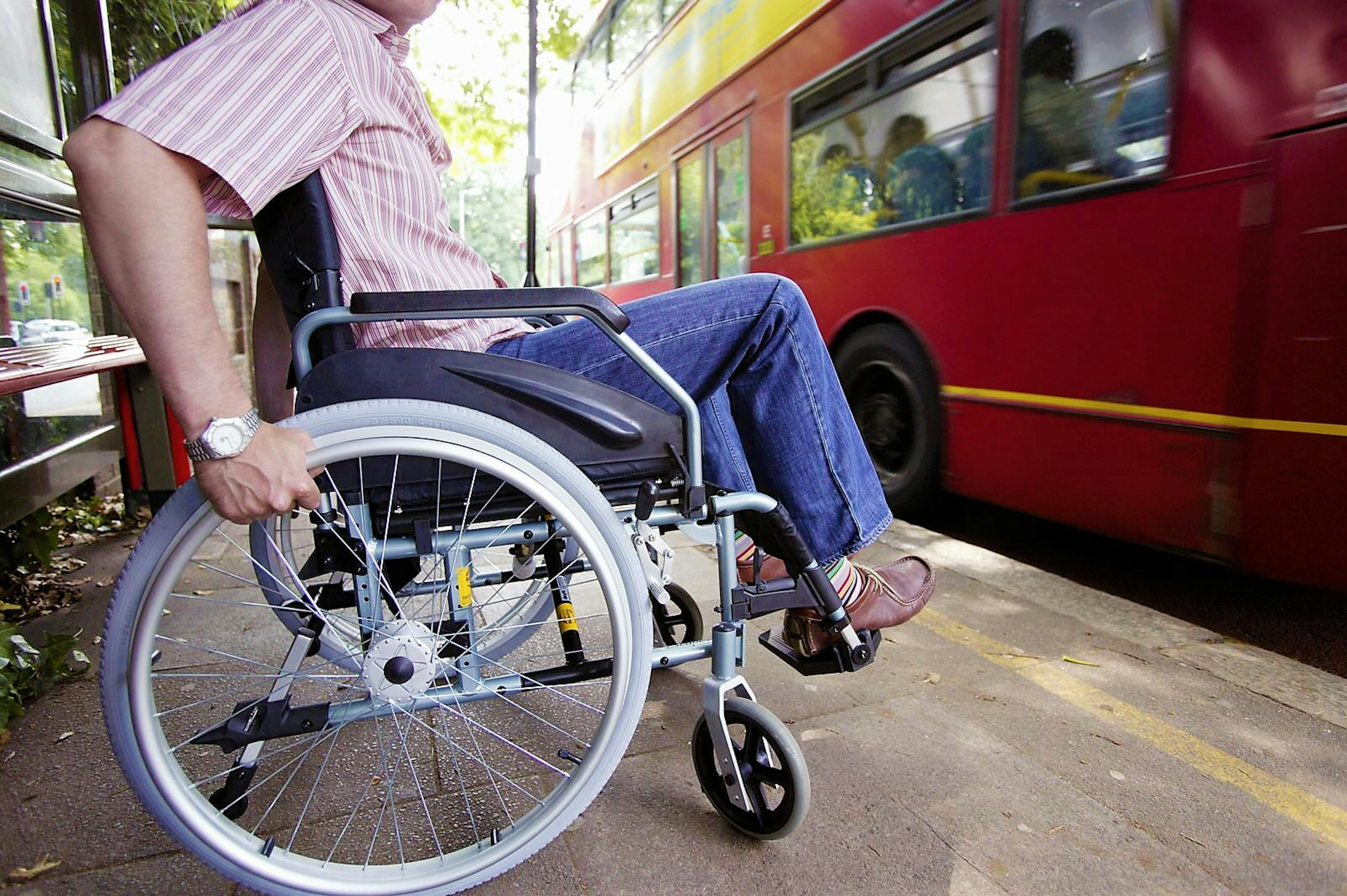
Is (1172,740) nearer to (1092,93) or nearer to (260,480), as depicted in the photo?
(260,480)

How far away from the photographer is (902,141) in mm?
3961

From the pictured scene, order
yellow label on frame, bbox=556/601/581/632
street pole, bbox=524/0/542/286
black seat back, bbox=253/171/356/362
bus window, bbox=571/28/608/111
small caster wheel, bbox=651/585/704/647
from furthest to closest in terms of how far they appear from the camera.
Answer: bus window, bbox=571/28/608/111 → street pole, bbox=524/0/542/286 → small caster wheel, bbox=651/585/704/647 → yellow label on frame, bbox=556/601/581/632 → black seat back, bbox=253/171/356/362

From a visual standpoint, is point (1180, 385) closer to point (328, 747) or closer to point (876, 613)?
point (876, 613)

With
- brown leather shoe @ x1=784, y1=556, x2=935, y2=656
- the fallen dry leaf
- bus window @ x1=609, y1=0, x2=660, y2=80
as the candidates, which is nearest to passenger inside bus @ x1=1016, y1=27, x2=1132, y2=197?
brown leather shoe @ x1=784, y1=556, x2=935, y2=656

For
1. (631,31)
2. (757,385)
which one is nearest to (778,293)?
(757,385)

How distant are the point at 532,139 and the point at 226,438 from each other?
3.51 meters

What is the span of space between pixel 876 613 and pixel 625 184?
22.7 ft

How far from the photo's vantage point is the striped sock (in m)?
1.75

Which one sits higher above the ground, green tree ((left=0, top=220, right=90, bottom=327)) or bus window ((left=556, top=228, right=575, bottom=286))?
bus window ((left=556, top=228, right=575, bottom=286))

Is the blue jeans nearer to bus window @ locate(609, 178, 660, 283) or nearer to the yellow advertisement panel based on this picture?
the yellow advertisement panel

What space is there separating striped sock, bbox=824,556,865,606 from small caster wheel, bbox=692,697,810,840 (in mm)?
306

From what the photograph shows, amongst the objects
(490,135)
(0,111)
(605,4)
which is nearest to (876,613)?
(0,111)

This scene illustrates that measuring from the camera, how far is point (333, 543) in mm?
1431

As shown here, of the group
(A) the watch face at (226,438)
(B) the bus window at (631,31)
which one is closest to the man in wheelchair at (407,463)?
(A) the watch face at (226,438)
